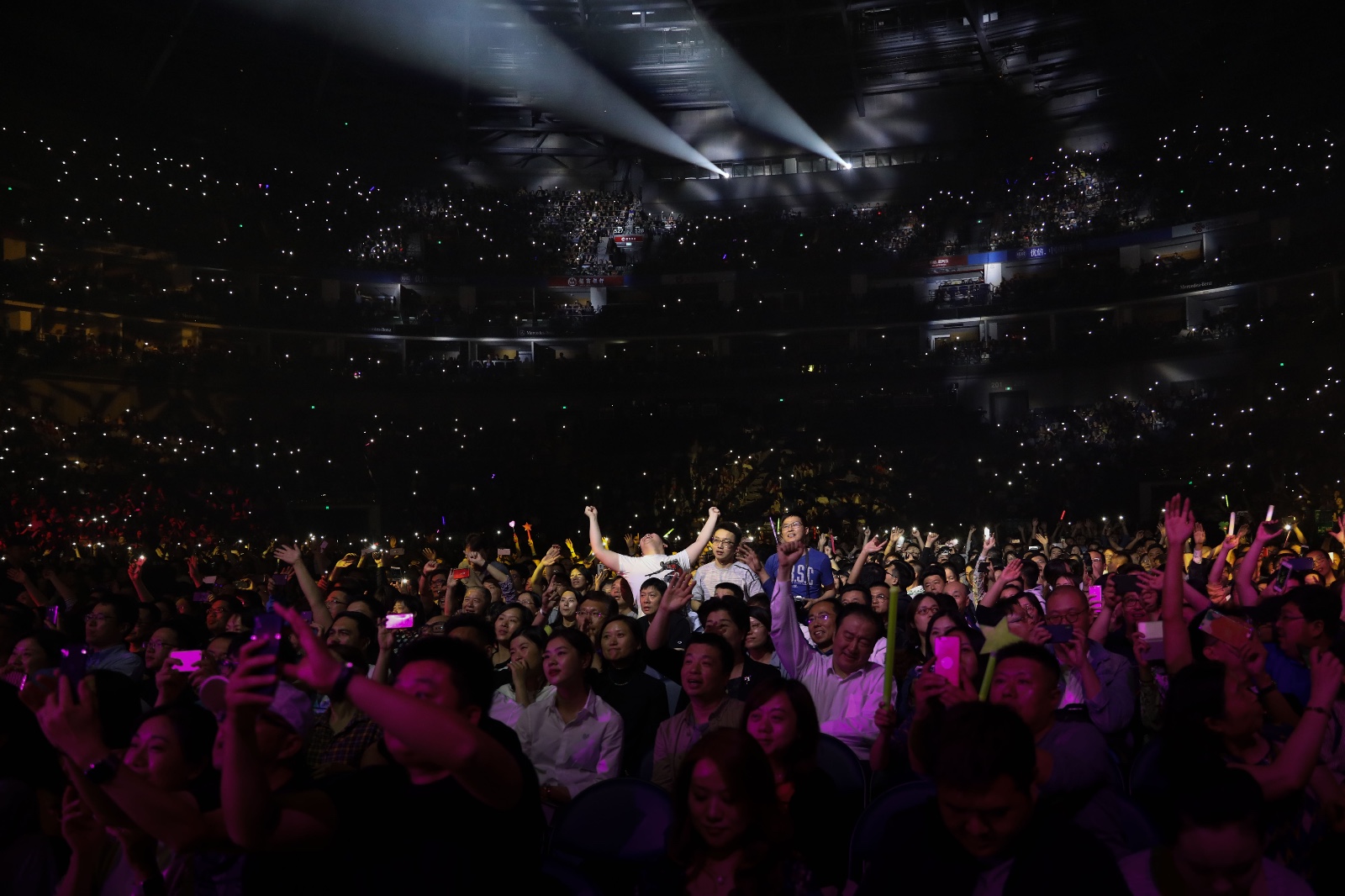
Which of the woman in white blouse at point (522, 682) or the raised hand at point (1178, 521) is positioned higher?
the raised hand at point (1178, 521)

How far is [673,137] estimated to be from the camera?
36.9m

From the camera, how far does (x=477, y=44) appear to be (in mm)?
31531

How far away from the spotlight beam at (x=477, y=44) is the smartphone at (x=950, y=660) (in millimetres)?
29441

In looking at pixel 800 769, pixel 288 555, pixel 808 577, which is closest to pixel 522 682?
pixel 288 555

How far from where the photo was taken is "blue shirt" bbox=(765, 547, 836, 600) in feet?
29.9

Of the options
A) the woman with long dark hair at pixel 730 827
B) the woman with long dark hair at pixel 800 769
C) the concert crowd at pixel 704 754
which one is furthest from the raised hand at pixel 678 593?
the woman with long dark hair at pixel 730 827

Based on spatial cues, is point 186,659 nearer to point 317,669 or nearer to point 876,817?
point 317,669

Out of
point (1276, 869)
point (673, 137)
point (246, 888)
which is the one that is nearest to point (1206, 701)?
point (1276, 869)

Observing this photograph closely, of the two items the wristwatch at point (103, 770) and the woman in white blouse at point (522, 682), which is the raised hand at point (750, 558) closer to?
the woman in white blouse at point (522, 682)

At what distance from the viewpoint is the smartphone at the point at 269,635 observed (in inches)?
91.3

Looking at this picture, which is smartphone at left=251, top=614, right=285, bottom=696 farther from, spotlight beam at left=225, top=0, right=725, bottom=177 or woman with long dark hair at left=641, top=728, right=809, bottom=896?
spotlight beam at left=225, top=0, right=725, bottom=177

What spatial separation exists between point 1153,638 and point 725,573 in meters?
4.14

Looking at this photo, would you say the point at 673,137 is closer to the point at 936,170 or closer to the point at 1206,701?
the point at 936,170

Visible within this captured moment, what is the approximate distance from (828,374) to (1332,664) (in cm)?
3005
